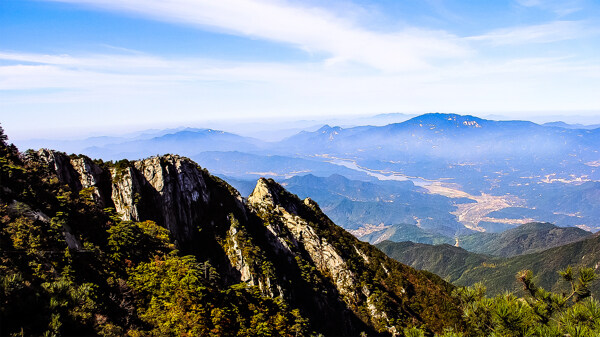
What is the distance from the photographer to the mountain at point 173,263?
1881cm

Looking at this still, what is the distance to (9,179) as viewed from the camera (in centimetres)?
2530

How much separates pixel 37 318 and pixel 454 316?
210ft

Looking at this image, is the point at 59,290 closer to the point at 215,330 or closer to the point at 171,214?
the point at 215,330

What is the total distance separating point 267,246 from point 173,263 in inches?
1122

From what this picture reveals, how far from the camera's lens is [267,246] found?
52.8m

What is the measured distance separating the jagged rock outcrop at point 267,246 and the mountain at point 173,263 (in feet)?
0.67

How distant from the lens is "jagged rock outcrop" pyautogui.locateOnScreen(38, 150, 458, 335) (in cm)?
3816

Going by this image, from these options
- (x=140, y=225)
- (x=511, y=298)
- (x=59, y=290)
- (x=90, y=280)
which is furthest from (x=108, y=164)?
(x=511, y=298)

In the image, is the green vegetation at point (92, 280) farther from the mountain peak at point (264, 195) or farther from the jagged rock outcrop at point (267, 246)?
the mountain peak at point (264, 195)

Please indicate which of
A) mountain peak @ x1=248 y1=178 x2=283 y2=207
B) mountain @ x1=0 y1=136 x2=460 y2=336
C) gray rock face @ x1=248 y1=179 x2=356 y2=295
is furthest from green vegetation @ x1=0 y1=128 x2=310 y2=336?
mountain peak @ x1=248 y1=178 x2=283 y2=207

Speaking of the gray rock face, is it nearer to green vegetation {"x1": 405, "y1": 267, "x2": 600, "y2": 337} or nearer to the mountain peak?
the mountain peak

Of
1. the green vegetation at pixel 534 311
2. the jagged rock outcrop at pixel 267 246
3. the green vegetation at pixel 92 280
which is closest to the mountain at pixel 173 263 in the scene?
the green vegetation at pixel 92 280

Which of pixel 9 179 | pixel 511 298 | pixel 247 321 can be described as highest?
pixel 9 179

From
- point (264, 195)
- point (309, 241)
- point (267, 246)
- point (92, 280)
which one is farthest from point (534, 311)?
point (264, 195)
